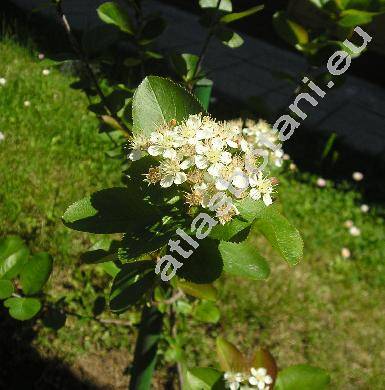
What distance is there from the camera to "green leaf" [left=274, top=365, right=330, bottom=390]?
1.35m

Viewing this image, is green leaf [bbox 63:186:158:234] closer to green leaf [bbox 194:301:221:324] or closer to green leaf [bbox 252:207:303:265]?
green leaf [bbox 252:207:303:265]

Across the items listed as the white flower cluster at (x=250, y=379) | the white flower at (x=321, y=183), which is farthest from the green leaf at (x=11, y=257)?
the white flower at (x=321, y=183)

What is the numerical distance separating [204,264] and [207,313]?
41.5 inches

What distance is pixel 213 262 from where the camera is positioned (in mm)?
961

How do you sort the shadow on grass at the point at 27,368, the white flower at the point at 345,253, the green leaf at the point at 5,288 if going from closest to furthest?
the green leaf at the point at 5,288 → the shadow on grass at the point at 27,368 → the white flower at the point at 345,253

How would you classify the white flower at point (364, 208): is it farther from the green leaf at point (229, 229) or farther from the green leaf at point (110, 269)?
the green leaf at point (229, 229)

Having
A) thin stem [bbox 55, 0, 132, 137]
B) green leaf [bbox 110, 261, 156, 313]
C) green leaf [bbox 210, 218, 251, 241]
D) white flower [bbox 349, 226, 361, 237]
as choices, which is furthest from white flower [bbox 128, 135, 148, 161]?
white flower [bbox 349, 226, 361, 237]

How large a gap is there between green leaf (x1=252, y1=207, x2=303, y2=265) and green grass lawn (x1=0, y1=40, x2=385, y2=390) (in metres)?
1.34

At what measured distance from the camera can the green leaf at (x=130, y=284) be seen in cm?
111

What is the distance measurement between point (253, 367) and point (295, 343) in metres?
0.91

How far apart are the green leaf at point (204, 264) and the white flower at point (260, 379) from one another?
0.55 metres

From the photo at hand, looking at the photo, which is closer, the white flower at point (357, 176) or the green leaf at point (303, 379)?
the green leaf at point (303, 379)

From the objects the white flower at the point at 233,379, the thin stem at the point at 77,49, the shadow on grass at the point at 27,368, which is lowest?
the shadow on grass at the point at 27,368

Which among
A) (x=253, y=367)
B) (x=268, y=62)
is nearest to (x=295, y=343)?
(x=253, y=367)
